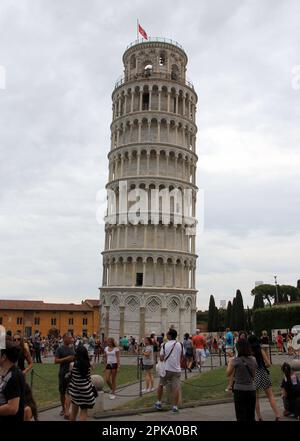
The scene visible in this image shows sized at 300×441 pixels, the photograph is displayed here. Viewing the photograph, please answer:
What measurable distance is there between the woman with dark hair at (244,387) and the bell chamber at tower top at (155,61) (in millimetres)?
50060

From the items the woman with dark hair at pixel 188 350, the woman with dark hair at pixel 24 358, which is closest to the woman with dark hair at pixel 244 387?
the woman with dark hair at pixel 24 358

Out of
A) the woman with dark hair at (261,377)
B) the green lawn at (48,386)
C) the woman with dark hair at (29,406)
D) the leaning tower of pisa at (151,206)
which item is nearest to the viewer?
the woman with dark hair at (29,406)

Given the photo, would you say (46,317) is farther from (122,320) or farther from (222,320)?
(122,320)

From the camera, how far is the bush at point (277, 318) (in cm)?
4709

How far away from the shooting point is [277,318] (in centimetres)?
4956

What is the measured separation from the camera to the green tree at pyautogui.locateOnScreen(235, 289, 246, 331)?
224ft

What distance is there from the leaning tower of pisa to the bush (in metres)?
7.94

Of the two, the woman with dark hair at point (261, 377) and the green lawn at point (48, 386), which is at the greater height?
the woman with dark hair at point (261, 377)

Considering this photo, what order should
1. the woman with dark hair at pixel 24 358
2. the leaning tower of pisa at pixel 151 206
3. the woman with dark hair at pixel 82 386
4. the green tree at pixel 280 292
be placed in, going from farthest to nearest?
the green tree at pixel 280 292, the leaning tower of pisa at pixel 151 206, the woman with dark hair at pixel 24 358, the woman with dark hair at pixel 82 386

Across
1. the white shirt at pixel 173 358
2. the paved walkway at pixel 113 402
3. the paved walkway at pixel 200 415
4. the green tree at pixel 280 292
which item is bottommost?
the paved walkway at pixel 113 402

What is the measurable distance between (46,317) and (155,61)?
53.2 meters

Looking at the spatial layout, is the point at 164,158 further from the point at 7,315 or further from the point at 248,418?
the point at 7,315

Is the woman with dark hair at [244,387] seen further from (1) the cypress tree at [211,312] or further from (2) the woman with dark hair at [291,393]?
(1) the cypress tree at [211,312]

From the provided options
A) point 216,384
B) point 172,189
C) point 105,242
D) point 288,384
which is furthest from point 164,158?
point 288,384
